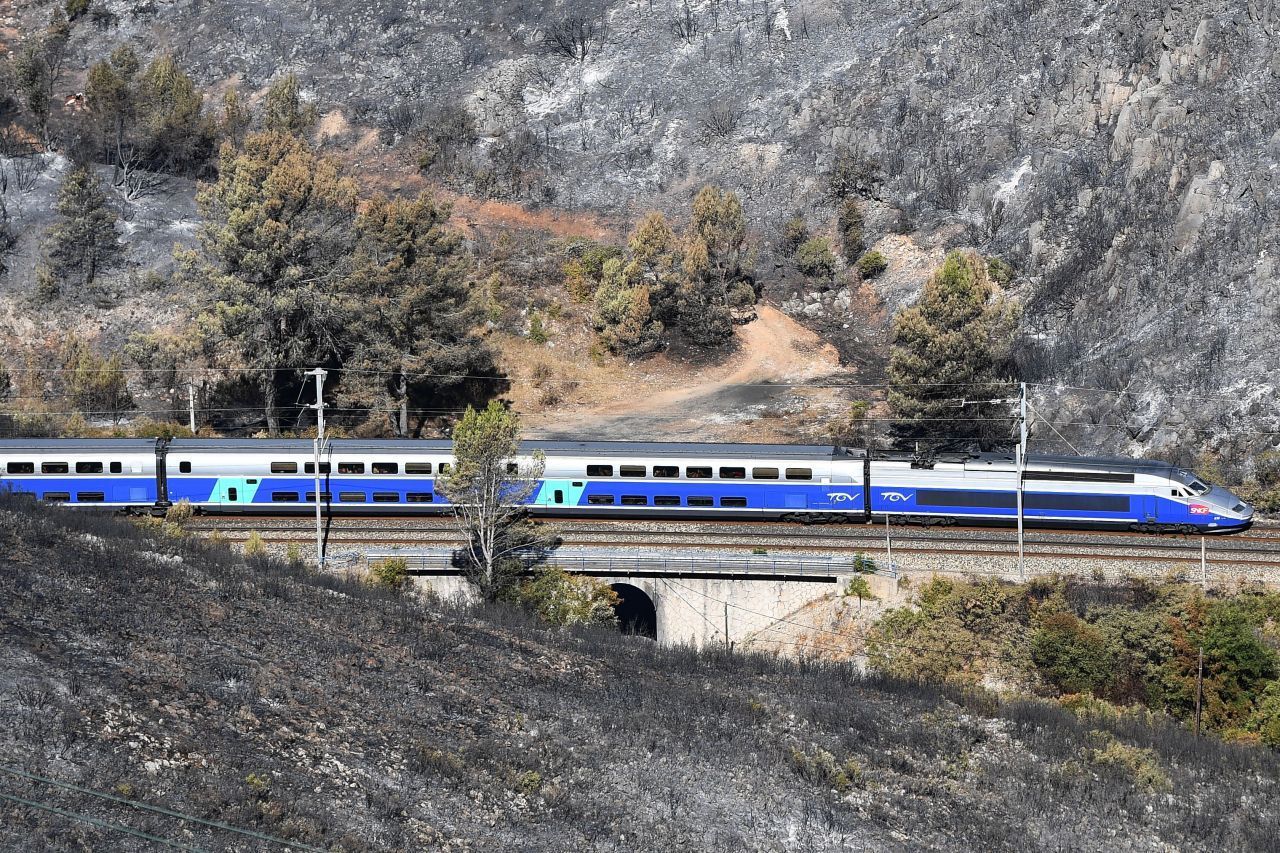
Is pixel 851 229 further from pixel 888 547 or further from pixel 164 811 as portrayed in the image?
pixel 164 811

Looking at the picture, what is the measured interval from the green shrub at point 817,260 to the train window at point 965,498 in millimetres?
37898

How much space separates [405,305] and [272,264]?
6940mm

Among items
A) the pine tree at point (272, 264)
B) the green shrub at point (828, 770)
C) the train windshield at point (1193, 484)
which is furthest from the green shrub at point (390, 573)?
the train windshield at point (1193, 484)

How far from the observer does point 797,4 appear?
109125 millimetres

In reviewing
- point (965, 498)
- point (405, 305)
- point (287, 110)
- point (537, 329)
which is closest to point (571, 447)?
point (965, 498)

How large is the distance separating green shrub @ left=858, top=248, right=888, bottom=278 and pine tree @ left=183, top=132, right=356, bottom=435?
34.4 meters

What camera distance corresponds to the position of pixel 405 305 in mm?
69688

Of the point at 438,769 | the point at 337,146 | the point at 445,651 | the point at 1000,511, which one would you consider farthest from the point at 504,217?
the point at 438,769

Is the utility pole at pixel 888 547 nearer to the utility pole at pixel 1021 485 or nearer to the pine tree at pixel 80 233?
the utility pole at pixel 1021 485

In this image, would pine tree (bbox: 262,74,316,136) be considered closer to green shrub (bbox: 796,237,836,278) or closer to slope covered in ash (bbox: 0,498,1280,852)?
green shrub (bbox: 796,237,836,278)

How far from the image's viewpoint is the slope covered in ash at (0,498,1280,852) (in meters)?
28.2

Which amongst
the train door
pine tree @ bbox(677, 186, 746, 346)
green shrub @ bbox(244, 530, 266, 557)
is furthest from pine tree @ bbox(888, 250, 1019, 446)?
green shrub @ bbox(244, 530, 266, 557)

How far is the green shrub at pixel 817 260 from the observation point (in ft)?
292

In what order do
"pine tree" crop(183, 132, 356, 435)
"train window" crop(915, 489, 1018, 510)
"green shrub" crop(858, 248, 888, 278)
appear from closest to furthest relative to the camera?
1. "train window" crop(915, 489, 1018, 510)
2. "pine tree" crop(183, 132, 356, 435)
3. "green shrub" crop(858, 248, 888, 278)
